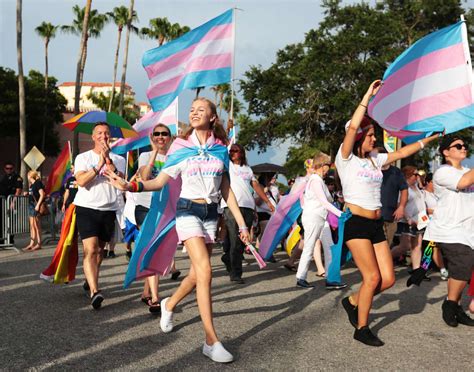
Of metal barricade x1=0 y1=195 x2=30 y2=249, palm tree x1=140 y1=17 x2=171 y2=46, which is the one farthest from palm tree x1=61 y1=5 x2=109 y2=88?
metal barricade x1=0 y1=195 x2=30 y2=249

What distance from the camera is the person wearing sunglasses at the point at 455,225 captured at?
18.0ft

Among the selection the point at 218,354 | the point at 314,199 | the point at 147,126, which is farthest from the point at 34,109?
the point at 218,354

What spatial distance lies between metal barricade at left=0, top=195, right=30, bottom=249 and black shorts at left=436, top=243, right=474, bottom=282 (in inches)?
376

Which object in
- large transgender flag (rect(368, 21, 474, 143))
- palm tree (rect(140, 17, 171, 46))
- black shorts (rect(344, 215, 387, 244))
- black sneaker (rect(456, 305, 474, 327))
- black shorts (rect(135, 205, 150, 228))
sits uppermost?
palm tree (rect(140, 17, 171, 46))

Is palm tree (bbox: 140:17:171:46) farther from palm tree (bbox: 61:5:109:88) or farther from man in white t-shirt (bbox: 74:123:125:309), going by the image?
man in white t-shirt (bbox: 74:123:125:309)

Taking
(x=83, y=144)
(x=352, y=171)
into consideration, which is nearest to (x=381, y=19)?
(x=352, y=171)

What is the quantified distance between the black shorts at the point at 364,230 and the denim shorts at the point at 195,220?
1.15 metres

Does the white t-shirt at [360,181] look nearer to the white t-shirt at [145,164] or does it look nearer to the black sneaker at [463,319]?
the black sneaker at [463,319]

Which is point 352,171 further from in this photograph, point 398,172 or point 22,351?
point 398,172

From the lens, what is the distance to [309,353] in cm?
448

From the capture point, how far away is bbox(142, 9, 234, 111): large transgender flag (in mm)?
8156

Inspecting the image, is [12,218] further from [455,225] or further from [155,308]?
[455,225]

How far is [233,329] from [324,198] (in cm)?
285

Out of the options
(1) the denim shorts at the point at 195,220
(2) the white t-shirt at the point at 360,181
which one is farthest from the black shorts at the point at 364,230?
(1) the denim shorts at the point at 195,220
